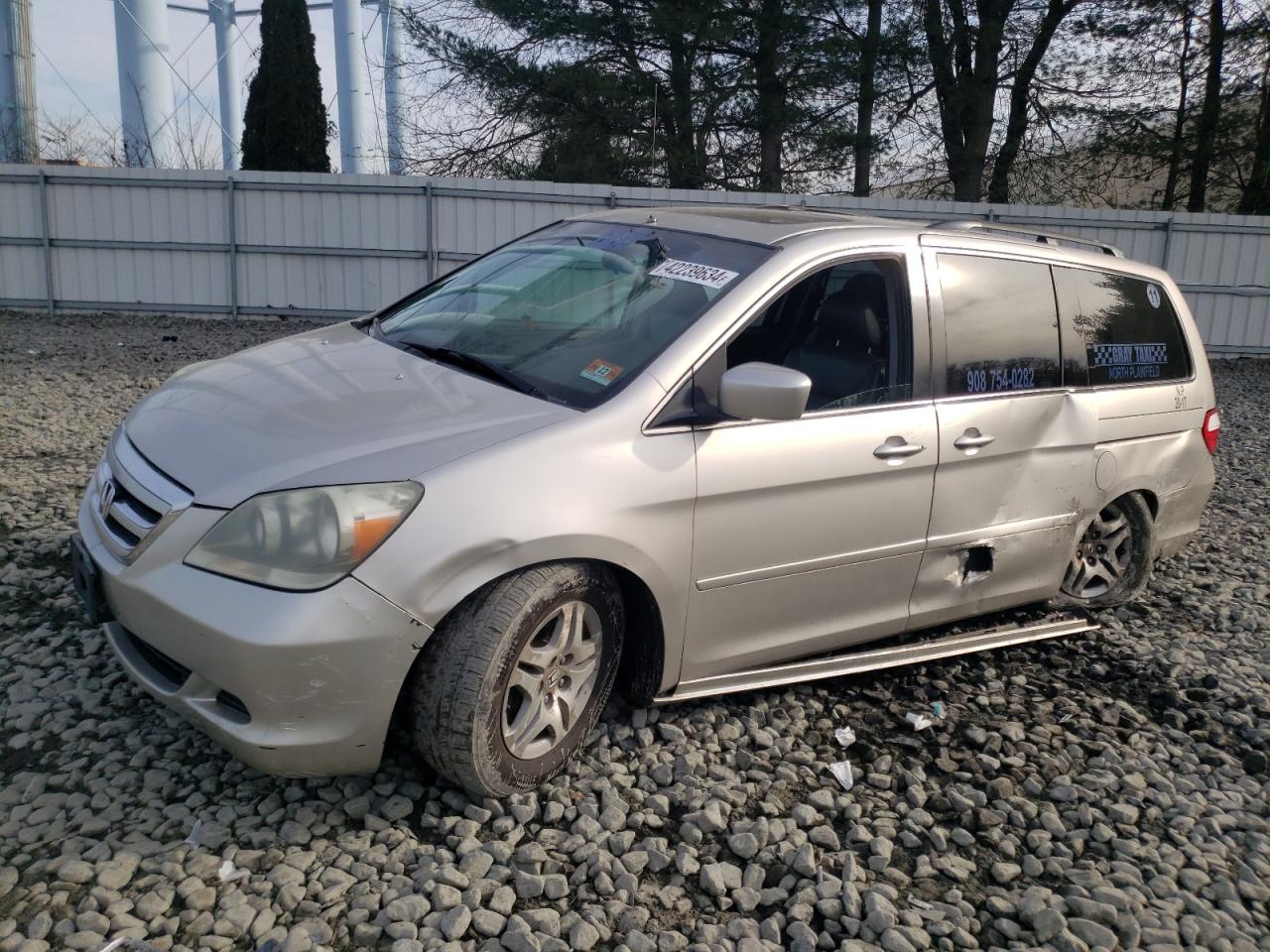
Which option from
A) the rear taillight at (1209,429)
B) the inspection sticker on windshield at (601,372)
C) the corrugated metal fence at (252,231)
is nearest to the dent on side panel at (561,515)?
the inspection sticker on windshield at (601,372)

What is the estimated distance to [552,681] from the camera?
3154mm

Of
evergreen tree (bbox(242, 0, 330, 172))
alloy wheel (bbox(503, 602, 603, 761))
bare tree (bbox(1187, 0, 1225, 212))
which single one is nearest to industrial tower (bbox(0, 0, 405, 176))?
evergreen tree (bbox(242, 0, 330, 172))

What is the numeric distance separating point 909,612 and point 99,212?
46.1 ft

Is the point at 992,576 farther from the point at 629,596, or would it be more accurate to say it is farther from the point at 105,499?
the point at 105,499

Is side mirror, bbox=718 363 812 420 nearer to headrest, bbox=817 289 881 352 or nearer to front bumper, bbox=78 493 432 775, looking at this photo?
headrest, bbox=817 289 881 352

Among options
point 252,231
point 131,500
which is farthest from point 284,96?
point 131,500

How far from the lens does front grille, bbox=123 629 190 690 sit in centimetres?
289

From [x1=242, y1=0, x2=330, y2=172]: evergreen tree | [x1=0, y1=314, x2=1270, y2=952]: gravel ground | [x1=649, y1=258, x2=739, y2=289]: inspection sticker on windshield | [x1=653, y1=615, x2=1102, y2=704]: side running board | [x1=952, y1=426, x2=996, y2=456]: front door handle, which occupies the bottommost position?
[x1=0, y1=314, x2=1270, y2=952]: gravel ground

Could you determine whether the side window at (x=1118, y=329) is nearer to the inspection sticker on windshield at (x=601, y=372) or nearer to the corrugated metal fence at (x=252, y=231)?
the inspection sticker on windshield at (x=601, y=372)

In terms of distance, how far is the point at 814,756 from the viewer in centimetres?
356

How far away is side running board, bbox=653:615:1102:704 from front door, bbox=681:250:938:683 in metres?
0.05

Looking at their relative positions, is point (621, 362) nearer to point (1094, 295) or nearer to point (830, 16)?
point (1094, 295)

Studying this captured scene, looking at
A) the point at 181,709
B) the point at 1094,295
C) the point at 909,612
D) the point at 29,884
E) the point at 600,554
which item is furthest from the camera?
the point at 1094,295

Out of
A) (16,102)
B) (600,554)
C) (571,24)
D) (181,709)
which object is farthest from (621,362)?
(16,102)
